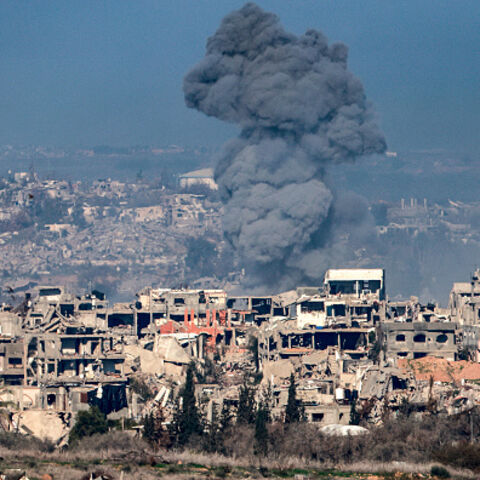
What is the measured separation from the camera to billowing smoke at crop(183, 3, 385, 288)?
11050 centimetres

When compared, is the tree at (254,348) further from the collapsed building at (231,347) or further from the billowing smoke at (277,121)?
the billowing smoke at (277,121)

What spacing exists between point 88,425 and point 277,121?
59.4m

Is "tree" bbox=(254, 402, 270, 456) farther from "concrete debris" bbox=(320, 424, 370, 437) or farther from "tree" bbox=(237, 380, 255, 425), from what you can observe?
"concrete debris" bbox=(320, 424, 370, 437)

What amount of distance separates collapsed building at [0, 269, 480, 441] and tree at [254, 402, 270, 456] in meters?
2.30

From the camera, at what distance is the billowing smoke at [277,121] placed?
363 ft

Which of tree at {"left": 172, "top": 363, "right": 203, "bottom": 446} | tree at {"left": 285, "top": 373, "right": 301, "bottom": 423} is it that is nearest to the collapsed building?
tree at {"left": 285, "top": 373, "right": 301, "bottom": 423}

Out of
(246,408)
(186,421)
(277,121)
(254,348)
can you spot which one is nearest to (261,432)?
(186,421)

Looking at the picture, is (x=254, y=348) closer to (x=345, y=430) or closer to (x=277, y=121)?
(x=345, y=430)

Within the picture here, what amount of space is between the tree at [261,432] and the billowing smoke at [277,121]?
54.1 m

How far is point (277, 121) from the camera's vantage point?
114 metres

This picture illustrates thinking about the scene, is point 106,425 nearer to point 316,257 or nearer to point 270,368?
point 270,368

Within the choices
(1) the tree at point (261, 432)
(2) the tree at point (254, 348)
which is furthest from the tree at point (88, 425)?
(2) the tree at point (254, 348)

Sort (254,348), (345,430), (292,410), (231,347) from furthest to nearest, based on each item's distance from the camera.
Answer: (231,347)
(254,348)
(292,410)
(345,430)

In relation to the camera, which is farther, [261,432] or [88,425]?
[88,425]
